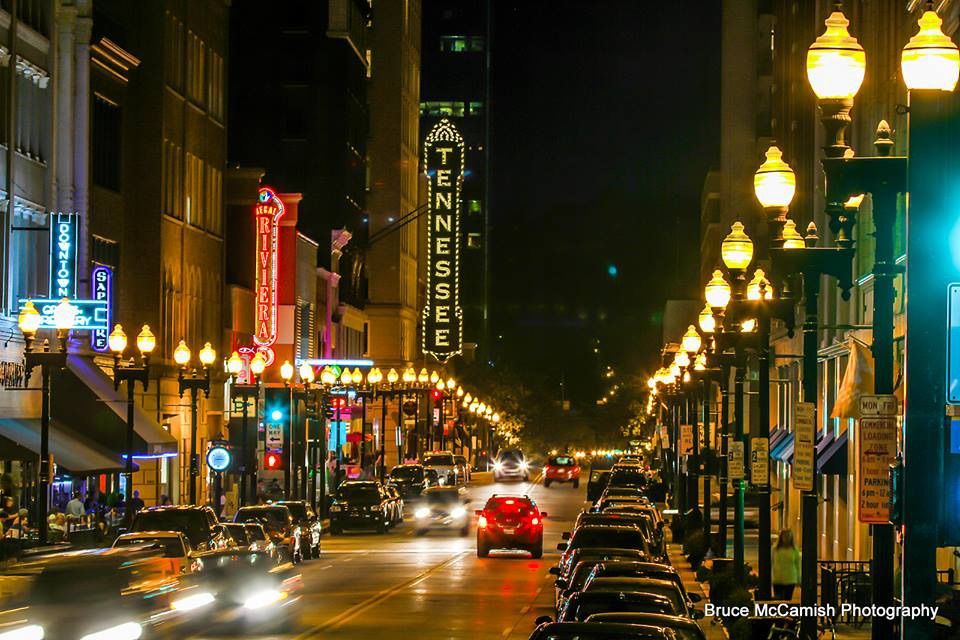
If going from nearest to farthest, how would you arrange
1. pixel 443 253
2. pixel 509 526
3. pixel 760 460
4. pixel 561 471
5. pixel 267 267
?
1. pixel 760 460
2. pixel 509 526
3. pixel 267 267
4. pixel 561 471
5. pixel 443 253

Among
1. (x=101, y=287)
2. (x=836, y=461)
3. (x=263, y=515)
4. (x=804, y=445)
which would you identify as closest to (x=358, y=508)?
(x=101, y=287)

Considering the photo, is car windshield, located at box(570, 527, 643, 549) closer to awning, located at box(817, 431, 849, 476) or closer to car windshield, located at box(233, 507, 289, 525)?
awning, located at box(817, 431, 849, 476)

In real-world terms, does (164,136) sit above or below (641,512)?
above

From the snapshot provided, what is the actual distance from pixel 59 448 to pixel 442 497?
65.4 feet

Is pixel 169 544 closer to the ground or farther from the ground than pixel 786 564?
farther from the ground

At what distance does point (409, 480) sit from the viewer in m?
76.3

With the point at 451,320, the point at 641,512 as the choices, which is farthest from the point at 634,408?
the point at 641,512

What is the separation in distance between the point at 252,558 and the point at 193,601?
5441 millimetres

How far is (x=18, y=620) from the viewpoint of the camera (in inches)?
681

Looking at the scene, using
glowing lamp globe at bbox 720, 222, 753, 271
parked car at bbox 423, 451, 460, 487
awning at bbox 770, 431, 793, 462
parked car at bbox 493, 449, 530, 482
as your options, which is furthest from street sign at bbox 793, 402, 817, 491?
parked car at bbox 493, 449, 530, 482

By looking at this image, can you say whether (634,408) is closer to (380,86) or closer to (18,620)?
(380,86)

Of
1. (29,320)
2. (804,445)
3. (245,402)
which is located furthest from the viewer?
(245,402)

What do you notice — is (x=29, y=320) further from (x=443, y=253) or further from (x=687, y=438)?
(x=443, y=253)

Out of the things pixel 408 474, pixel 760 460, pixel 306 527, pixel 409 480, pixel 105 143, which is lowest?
pixel 409 480
